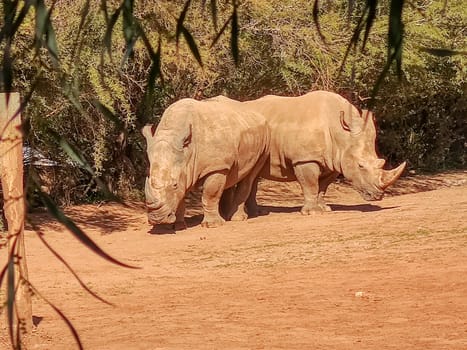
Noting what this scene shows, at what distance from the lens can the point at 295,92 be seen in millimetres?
22547

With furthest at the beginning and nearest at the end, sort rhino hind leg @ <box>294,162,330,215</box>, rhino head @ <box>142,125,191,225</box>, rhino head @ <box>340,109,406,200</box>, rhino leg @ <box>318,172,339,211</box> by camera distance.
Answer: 1. rhino leg @ <box>318,172,339,211</box>
2. rhino hind leg @ <box>294,162,330,215</box>
3. rhino head @ <box>340,109,406,200</box>
4. rhino head @ <box>142,125,191,225</box>

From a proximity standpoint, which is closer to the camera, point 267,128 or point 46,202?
point 46,202

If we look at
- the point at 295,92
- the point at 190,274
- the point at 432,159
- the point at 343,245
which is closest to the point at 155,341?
the point at 190,274

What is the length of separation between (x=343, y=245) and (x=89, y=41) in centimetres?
544

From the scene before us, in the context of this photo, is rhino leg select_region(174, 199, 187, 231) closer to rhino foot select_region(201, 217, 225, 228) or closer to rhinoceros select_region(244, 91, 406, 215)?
rhino foot select_region(201, 217, 225, 228)

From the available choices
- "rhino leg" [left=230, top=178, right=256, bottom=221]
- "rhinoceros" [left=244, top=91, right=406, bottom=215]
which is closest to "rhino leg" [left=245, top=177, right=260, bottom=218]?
"rhino leg" [left=230, top=178, right=256, bottom=221]

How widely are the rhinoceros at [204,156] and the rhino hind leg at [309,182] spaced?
28.8 inches

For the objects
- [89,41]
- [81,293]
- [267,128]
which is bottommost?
[81,293]

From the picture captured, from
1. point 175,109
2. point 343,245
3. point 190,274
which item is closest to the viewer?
point 190,274

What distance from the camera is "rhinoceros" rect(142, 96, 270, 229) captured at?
53.9ft

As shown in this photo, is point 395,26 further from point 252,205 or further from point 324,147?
point 252,205

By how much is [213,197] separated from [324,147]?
2.01 meters

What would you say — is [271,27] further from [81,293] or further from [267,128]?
[81,293]

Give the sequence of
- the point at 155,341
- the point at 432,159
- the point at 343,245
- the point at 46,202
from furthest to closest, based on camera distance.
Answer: the point at 432,159
the point at 343,245
the point at 155,341
the point at 46,202
